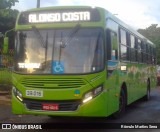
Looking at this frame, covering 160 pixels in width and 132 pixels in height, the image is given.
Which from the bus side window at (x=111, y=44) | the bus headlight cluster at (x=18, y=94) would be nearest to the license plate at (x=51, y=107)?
the bus headlight cluster at (x=18, y=94)

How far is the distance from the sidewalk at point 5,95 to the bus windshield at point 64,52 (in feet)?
22.0

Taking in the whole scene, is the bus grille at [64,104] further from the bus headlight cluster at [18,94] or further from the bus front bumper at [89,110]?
the bus headlight cluster at [18,94]

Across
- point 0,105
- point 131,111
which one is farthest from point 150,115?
point 0,105

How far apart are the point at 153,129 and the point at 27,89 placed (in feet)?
11.2

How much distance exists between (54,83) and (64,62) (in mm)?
559

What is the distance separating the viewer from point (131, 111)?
13.5m

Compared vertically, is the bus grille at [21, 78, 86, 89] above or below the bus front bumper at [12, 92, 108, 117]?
above

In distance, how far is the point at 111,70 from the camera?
9844 millimetres

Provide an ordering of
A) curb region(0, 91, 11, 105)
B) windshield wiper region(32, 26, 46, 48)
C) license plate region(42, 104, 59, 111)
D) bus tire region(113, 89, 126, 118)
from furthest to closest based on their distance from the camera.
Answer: curb region(0, 91, 11, 105) → bus tire region(113, 89, 126, 118) → windshield wiper region(32, 26, 46, 48) → license plate region(42, 104, 59, 111)

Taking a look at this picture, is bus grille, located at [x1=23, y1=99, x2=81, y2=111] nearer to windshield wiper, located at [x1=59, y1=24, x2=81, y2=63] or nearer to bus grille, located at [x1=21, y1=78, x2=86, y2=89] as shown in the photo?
bus grille, located at [x1=21, y1=78, x2=86, y2=89]

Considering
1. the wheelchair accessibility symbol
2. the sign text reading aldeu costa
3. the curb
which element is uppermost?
the sign text reading aldeu costa

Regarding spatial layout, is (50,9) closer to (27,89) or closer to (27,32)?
(27,32)

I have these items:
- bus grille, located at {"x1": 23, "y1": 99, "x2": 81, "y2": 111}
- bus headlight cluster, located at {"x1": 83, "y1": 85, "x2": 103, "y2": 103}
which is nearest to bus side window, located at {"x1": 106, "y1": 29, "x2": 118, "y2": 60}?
bus headlight cluster, located at {"x1": 83, "y1": 85, "x2": 103, "y2": 103}

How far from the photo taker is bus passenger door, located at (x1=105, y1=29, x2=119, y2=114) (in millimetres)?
9430
